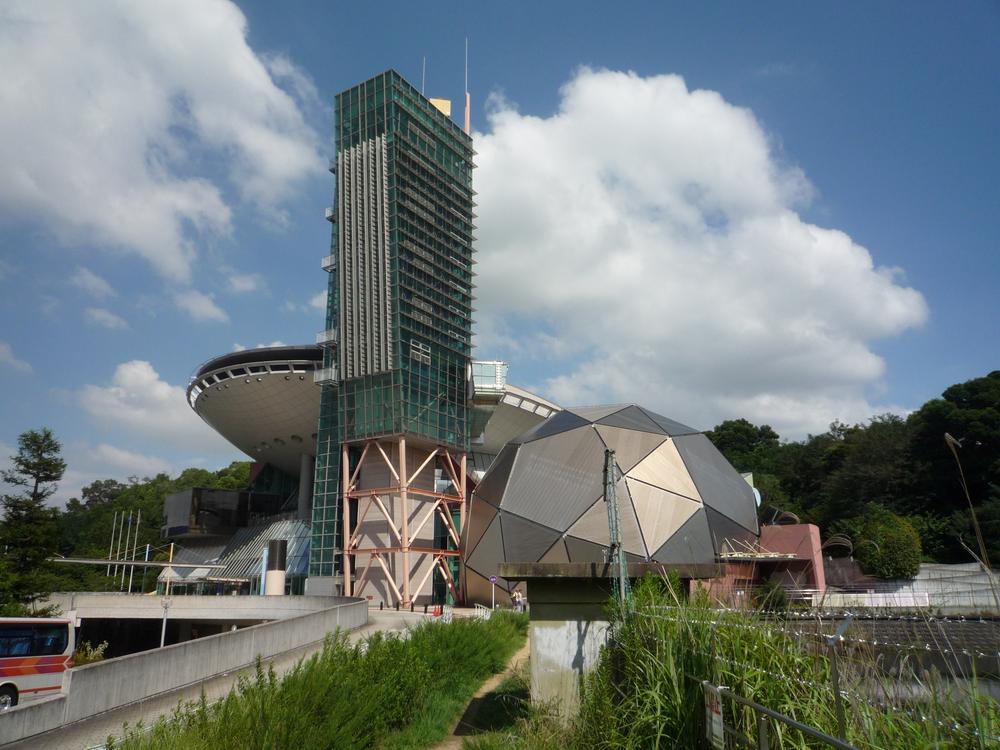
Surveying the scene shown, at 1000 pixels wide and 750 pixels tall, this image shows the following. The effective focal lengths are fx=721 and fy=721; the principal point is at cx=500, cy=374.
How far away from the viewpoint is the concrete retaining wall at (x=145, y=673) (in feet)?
37.9

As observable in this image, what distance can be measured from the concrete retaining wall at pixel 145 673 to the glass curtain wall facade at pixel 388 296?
1063 inches

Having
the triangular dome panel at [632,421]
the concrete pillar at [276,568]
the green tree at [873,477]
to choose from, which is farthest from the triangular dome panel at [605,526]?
the green tree at [873,477]

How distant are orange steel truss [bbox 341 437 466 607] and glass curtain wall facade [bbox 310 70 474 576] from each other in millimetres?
1350

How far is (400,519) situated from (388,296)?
14.8 metres

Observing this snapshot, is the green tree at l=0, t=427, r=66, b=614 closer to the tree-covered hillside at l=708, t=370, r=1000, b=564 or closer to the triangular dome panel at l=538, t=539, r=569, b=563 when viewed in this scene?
the triangular dome panel at l=538, t=539, r=569, b=563

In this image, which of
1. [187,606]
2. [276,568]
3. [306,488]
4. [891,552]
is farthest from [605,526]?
[306,488]

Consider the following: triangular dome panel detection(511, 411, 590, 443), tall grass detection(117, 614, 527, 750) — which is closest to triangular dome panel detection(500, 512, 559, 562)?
triangular dome panel detection(511, 411, 590, 443)

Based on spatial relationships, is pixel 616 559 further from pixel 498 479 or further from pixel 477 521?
pixel 477 521

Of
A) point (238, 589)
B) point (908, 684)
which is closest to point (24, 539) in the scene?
point (238, 589)

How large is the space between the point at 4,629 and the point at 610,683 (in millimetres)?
17107

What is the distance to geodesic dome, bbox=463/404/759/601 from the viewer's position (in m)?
30.9

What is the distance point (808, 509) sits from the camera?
2795 inches

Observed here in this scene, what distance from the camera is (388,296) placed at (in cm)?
4834

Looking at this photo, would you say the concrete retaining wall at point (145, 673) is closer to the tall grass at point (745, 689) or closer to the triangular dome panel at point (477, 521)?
the tall grass at point (745, 689)
